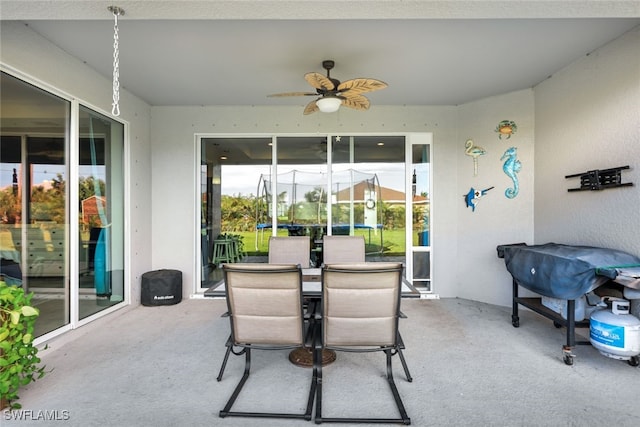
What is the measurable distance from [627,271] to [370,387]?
2.14 m

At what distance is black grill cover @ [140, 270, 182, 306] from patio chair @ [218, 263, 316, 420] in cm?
264

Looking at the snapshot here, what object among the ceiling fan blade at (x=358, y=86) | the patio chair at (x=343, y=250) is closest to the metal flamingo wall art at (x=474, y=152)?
the patio chair at (x=343, y=250)

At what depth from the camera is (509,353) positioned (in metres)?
2.81

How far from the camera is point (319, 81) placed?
2771 millimetres

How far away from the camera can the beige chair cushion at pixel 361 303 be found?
1923mm

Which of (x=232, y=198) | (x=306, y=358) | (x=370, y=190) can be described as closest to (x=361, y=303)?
(x=306, y=358)

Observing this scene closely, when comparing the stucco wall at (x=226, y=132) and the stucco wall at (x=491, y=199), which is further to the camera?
the stucco wall at (x=226, y=132)

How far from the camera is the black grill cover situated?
4.28 meters

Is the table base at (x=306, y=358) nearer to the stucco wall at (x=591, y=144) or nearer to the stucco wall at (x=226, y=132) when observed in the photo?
the stucco wall at (x=226, y=132)

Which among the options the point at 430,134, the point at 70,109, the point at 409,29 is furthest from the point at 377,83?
the point at 70,109

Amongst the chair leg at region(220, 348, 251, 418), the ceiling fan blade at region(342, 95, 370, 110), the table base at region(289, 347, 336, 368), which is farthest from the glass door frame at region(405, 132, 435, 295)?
the chair leg at region(220, 348, 251, 418)

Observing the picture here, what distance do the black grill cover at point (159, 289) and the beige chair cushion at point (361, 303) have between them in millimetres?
3115

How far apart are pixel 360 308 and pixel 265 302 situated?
0.62 meters

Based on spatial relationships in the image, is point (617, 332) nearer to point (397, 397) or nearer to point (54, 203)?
point (397, 397)
